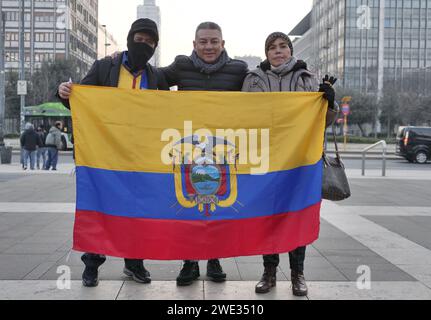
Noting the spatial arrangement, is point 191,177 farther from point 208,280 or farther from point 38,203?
point 38,203

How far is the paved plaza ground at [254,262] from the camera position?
446 centimetres

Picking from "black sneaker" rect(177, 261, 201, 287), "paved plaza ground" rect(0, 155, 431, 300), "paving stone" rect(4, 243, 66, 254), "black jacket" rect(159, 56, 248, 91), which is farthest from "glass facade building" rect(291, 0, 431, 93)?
"black sneaker" rect(177, 261, 201, 287)

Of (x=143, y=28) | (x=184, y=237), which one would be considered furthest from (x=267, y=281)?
(x=143, y=28)

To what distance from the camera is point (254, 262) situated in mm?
5590

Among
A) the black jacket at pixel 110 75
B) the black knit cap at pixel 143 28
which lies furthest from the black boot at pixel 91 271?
the black knit cap at pixel 143 28

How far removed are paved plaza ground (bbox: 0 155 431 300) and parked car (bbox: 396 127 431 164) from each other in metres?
17.7

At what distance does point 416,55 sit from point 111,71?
10711 centimetres

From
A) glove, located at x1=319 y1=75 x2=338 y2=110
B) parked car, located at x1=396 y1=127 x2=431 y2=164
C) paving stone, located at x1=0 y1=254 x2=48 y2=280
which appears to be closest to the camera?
glove, located at x1=319 y1=75 x2=338 y2=110

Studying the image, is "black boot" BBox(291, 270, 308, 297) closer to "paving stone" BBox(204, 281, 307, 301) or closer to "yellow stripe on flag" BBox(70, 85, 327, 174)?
"paving stone" BBox(204, 281, 307, 301)

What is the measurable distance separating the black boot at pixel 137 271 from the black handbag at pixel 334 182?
179 centimetres

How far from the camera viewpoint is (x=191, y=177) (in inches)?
172

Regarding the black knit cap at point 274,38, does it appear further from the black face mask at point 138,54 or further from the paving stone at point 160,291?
the paving stone at point 160,291

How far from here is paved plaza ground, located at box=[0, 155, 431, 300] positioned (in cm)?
446
